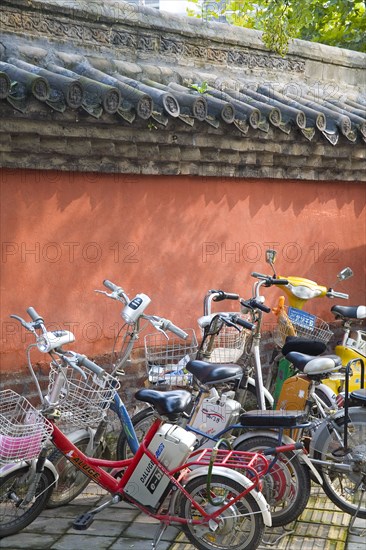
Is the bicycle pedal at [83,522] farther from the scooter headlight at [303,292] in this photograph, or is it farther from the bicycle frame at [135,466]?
the scooter headlight at [303,292]

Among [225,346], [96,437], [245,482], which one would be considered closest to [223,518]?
[245,482]

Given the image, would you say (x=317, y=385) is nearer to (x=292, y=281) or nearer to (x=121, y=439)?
(x=292, y=281)

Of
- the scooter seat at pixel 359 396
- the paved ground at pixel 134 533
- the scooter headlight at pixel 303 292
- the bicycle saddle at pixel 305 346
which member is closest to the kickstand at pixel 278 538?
the paved ground at pixel 134 533

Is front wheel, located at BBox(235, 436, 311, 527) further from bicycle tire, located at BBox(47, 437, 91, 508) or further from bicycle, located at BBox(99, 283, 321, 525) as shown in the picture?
bicycle tire, located at BBox(47, 437, 91, 508)

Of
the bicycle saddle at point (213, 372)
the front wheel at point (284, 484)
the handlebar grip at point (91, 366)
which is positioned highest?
the handlebar grip at point (91, 366)

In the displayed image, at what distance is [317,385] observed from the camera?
703cm

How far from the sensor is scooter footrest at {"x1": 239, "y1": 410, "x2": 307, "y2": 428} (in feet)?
19.3

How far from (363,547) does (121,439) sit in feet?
6.71

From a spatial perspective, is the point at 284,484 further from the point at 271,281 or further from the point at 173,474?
the point at 271,281

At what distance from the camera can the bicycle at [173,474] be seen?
18.2 feet

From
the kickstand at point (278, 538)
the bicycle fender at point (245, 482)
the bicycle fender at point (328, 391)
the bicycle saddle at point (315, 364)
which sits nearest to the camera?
the bicycle fender at point (245, 482)

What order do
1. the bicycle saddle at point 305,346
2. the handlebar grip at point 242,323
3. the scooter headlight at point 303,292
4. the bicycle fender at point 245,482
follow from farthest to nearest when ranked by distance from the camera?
the scooter headlight at point 303,292
the bicycle saddle at point 305,346
the handlebar grip at point 242,323
the bicycle fender at point 245,482

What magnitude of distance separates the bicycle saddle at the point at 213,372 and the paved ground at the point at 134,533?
3.72 ft

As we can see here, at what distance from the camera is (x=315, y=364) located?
249 inches
